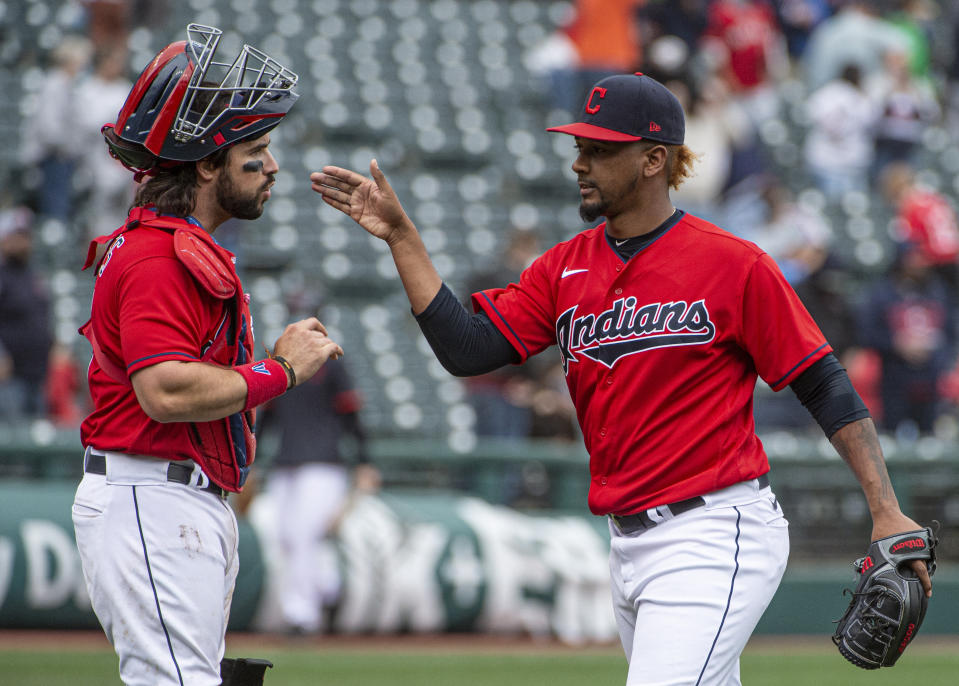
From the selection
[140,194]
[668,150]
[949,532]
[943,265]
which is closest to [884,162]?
[943,265]

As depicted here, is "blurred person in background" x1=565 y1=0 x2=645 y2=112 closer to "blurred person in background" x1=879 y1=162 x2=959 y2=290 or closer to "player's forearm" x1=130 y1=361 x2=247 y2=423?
"blurred person in background" x1=879 y1=162 x2=959 y2=290

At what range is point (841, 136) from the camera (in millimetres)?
14273

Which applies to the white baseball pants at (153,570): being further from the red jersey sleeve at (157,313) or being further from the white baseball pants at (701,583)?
the white baseball pants at (701,583)

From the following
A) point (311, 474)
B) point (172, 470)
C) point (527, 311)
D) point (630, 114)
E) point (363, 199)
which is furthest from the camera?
point (311, 474)

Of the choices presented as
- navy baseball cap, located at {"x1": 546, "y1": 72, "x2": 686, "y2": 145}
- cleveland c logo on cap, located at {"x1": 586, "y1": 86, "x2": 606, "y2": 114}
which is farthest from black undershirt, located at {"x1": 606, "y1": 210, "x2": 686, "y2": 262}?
cleveland c logo on cap, located at {"x1": 586, "y1": 86, "x2": 606, "y2": 114}

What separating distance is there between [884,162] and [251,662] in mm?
12447

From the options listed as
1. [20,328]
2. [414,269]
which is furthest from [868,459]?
[20,328]

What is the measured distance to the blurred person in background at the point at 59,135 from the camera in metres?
11.0

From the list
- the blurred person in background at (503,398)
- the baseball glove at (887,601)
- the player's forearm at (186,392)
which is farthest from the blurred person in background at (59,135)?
the baseball glove at (887,601)

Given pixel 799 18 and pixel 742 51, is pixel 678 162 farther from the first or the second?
pixel 799 18

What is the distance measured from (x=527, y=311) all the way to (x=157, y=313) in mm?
1222

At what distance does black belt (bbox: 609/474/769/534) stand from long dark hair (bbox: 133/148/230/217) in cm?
144

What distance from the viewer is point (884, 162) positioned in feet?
47.8

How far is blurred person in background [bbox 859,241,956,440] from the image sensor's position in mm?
10758
